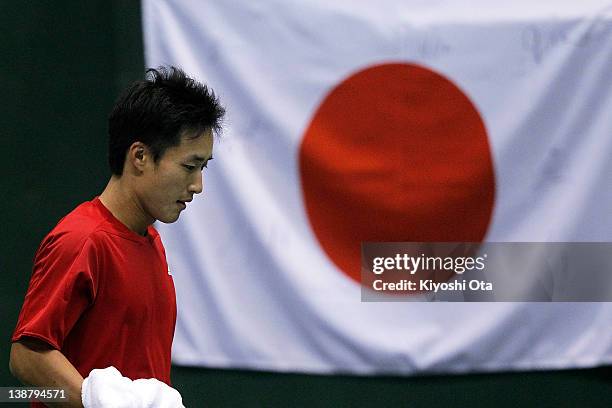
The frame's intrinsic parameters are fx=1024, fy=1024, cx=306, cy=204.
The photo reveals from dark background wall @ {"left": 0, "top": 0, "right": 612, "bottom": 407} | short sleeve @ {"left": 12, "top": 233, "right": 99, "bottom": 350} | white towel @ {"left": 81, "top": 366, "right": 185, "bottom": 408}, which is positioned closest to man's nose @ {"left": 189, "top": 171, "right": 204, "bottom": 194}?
short sleeve @ {"left": 12, "top": 233, "right": 99, "bottom": 350}

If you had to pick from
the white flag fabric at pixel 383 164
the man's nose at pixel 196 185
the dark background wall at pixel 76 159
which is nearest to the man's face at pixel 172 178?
the man's nose at pixel 196 185

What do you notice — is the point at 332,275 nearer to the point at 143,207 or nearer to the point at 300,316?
the point at 300,316

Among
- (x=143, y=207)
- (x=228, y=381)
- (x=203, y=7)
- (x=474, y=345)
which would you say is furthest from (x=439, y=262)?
(x=143, y=207)

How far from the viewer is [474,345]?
357 cm

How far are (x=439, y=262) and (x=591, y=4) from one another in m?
1.03

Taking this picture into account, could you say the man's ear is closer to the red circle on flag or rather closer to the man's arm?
the man's arm

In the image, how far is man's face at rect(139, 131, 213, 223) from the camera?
7.20 feet

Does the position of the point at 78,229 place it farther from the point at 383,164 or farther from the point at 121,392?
the point at 383,164

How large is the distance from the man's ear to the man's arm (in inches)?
17.2

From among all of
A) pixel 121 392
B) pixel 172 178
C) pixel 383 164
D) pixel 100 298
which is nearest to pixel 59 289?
pixel 100 298

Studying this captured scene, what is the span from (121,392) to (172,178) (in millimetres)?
477

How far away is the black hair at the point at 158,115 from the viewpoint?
2180mm

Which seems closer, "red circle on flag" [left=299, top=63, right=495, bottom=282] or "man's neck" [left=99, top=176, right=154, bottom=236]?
"man's neck" [left=99, top=176, right=154, bottom=236]

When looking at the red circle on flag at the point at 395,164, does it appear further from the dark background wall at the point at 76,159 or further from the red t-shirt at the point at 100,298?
the red t-shirt at the point at 100,298
